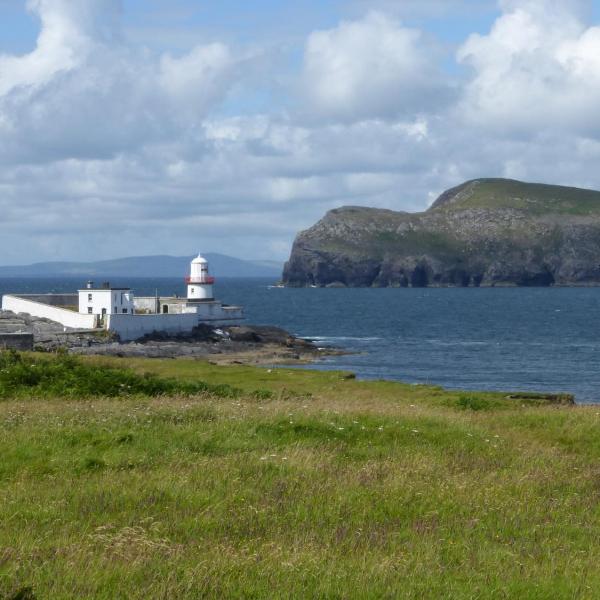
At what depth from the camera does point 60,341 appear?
237 feet

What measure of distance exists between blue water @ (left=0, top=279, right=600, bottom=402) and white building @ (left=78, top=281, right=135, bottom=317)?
18.7m

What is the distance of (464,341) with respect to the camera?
10075cm

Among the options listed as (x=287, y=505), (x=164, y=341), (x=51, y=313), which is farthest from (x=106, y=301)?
(x=287, y=505)

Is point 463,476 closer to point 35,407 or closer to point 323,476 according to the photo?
point 323,476

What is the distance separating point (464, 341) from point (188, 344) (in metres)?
33.7

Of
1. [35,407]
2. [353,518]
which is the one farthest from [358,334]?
[353,518]

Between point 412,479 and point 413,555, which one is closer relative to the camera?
point 413,555

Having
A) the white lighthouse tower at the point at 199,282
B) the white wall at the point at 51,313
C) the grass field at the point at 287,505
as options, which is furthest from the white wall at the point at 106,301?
the grass field at the point at 287,505

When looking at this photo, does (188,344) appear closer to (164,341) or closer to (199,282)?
(164,341)

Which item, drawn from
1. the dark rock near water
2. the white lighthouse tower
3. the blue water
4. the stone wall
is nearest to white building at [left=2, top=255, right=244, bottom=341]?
the white lighthouse tower

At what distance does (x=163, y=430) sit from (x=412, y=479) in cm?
497

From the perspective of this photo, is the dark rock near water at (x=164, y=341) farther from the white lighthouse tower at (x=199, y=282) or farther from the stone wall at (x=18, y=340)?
the white lighthouse tower at (x=199, y=282)

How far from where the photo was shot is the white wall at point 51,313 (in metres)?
80.9

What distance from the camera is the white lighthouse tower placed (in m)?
94.8
